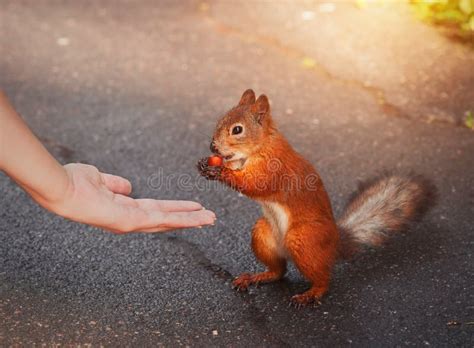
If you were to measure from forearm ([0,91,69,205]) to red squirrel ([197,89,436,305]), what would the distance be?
0.64 m

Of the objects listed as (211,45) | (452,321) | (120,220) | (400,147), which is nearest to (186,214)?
(120,220)

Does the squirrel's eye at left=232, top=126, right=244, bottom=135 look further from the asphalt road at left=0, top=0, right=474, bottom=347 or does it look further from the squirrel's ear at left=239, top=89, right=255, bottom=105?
the asphalt road at left=0, top=0, right=474, bottom=347

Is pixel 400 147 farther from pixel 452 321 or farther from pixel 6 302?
pixel 6 302

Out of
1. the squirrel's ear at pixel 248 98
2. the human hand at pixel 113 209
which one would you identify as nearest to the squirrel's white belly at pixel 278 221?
the human hand at pixel 113 209

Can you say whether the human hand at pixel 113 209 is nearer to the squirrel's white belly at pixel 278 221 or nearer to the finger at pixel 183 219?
the finger at pixel 183 219

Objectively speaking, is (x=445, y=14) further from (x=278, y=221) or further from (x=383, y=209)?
(x=278, y=221)

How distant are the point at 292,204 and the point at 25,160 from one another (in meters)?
0.96

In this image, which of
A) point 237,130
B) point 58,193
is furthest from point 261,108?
point 58,193

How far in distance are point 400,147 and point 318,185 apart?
4.23 feet

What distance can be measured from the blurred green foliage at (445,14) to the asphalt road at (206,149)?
0.46 feet

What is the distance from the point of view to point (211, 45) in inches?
197

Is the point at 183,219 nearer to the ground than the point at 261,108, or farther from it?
nearer to the ground

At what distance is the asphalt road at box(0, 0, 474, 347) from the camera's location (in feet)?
7.91

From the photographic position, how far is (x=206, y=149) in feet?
12.3
